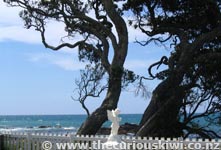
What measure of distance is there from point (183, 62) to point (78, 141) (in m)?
7.33

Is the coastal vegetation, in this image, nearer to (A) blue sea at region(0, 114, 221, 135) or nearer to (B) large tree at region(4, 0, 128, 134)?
(B) large tree at region(4, 0, 128, 134)

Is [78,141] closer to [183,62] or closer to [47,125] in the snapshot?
[183,62]

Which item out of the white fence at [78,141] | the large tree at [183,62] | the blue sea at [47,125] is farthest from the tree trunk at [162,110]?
the blue sea at [47,125]

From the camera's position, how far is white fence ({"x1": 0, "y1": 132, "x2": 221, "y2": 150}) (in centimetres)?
1070

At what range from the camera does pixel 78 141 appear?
12727 mm

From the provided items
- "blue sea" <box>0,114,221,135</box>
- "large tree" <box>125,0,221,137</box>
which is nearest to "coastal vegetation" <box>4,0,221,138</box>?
"large tree" <box>125,0,221,137</box>

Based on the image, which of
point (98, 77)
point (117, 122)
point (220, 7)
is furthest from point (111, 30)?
point (117, 122)

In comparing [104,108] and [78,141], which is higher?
[104,108]

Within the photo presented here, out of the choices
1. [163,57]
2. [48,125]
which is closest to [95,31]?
[163,57]

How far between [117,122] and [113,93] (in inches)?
291

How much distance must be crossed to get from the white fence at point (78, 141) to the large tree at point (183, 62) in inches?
211

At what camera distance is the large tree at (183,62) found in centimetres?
1862

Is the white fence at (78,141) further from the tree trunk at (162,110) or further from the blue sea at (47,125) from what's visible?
the blue sea at (47,125)

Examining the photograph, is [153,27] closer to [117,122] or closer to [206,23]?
[206,23]
